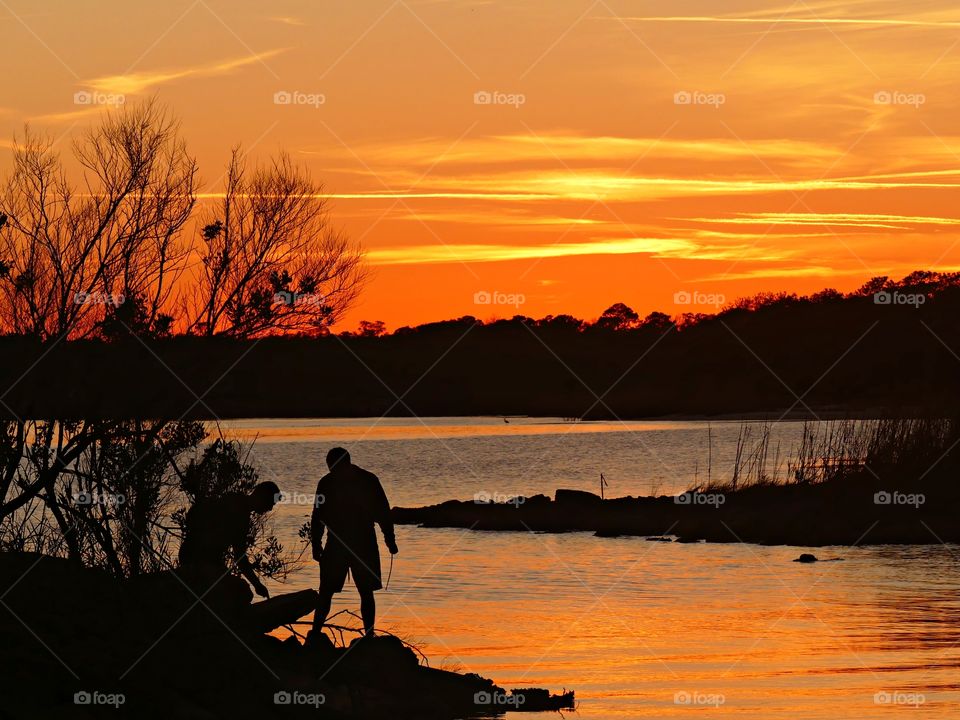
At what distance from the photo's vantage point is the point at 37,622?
1564 centimetres

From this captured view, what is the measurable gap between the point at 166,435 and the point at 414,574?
11.1 metres

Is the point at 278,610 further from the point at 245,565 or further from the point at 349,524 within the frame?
the point at 349,524

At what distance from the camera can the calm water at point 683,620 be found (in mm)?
18516

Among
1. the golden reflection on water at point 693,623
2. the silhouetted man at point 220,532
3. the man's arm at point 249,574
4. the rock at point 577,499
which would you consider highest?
the rock at point 577,499

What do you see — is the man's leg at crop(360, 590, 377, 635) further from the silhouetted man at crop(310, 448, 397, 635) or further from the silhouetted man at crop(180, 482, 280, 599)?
the silhouetted man at crop(180, 482, 280, 599)

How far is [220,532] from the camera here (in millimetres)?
17391

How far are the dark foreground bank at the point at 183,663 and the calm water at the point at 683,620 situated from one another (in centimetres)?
228

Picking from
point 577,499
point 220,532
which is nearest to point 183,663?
point 220,532

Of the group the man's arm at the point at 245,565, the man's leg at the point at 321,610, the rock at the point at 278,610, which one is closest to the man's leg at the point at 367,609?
the man's leg at the point at 321,610

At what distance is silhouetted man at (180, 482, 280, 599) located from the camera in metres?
17.0

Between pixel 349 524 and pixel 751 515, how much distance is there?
2541cm

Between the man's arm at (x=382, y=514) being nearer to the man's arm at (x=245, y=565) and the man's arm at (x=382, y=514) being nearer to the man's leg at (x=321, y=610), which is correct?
the man's leg at (x=321, y=610)

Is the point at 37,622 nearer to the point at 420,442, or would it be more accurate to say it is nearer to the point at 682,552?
the point at 682,552

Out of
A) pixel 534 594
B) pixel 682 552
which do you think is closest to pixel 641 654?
pixel 534 594
